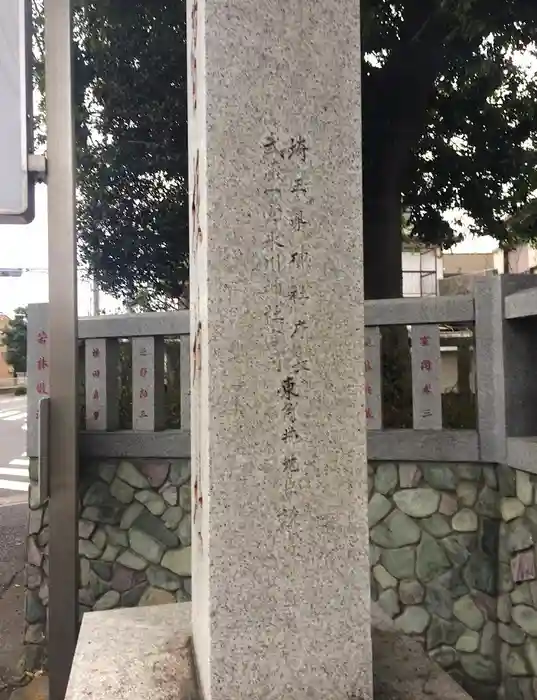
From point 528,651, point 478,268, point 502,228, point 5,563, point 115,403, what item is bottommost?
point 5,563

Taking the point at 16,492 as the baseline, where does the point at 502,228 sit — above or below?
above

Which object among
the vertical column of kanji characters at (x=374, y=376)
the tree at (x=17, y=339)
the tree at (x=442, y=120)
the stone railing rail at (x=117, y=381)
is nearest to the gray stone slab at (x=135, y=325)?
the stone railing rail at (x=117, y=381)

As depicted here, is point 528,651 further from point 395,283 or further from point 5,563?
point 5,563

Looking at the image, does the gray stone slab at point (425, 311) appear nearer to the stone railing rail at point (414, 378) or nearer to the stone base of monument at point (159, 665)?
the stone railing rail at point (414, 378)

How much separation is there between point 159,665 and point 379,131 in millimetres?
4463

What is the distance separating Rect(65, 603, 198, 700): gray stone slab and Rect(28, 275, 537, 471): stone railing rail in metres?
1.48

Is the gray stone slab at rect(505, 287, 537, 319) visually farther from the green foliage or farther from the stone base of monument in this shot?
the green foliage

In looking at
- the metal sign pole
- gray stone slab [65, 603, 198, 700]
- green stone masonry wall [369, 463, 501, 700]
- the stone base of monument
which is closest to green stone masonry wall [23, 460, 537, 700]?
green stone masonry wall [369, 463, 501, 700]

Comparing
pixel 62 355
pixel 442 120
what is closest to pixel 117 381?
pixel 62 355

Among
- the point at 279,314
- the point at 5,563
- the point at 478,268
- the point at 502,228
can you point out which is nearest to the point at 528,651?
the point at 279,314

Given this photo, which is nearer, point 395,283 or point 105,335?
point 105,335

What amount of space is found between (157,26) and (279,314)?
4.38m

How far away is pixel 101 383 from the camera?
12.7 feet

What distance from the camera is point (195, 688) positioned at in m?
1.78
